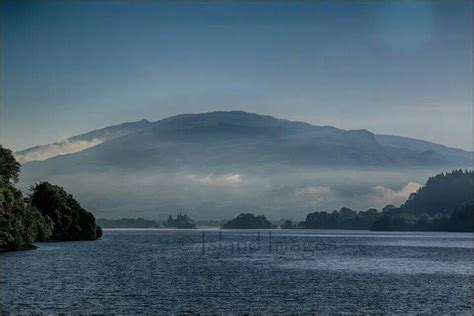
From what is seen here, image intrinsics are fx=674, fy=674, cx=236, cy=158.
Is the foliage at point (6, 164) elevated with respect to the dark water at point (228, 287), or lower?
elevated

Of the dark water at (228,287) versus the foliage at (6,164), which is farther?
the foliage at (6,164)

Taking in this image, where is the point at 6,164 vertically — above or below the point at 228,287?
above

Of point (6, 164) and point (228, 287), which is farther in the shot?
point (6, 164)

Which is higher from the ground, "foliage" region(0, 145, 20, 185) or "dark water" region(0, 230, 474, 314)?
"foliage" region(0, 145, 20, 185)

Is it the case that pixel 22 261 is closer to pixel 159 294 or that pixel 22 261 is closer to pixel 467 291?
pixel 159 294

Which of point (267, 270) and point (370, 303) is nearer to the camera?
point (370, 303)

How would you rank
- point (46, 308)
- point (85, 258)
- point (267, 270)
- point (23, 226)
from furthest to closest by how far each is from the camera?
point (23, 226)
point (85, 258)
point (267, 270)
point (46, 308)

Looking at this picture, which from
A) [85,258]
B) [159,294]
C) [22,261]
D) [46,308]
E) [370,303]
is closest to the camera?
[46,308]

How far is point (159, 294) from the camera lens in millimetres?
89312

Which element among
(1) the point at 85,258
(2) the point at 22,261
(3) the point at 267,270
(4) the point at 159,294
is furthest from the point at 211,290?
(1) the point at 85,258

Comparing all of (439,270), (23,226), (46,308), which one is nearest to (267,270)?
(439,270)

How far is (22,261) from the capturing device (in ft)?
458

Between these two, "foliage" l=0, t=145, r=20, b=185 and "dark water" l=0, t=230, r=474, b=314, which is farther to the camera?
"foliage" l=0, t=145, r=20, b=185

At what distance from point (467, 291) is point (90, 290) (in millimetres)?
54486
